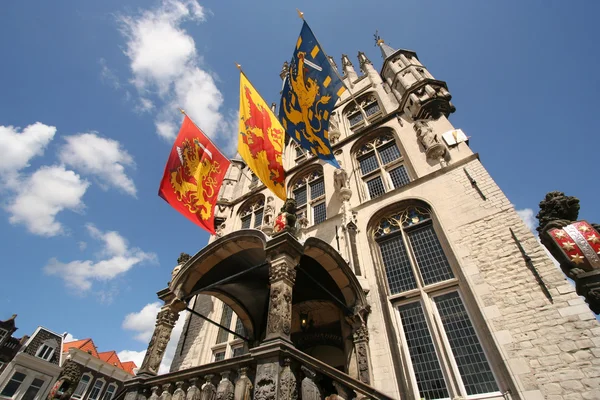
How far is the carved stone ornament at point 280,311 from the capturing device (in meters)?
5.45

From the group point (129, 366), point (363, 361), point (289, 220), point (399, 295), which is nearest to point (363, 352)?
point (363, 361)

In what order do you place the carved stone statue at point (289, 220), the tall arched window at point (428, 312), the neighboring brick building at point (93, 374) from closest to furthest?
the carved stone statue at point (289, 220) → the tall arched window at point (428, 312) → the neighboring brick building at point (93, 374)

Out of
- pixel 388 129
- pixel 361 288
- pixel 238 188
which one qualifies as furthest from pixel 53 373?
pixel 388 129

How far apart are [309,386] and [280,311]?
53.0 inches

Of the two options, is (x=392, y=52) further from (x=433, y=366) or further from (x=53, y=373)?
(x=53, y=373)

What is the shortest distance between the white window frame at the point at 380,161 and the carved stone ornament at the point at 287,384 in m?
8.32

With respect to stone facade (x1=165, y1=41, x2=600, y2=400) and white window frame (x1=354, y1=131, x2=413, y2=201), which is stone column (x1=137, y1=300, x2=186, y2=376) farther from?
white window frame (x1=354, y1=131, x2=413, y2=201)

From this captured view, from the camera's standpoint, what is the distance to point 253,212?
17.5 m

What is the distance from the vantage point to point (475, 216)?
8.95 meters

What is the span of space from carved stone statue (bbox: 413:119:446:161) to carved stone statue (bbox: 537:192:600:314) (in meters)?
4.04

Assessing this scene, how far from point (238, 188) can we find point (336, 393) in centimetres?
1674

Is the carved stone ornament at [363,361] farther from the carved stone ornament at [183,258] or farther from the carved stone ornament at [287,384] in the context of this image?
the carved stone ornament at [183,258]

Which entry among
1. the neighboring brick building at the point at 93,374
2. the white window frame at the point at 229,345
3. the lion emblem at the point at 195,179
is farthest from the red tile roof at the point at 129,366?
the lion emblem at the point at 195,179

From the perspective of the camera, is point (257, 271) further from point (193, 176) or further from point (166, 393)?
point (193, 176)
